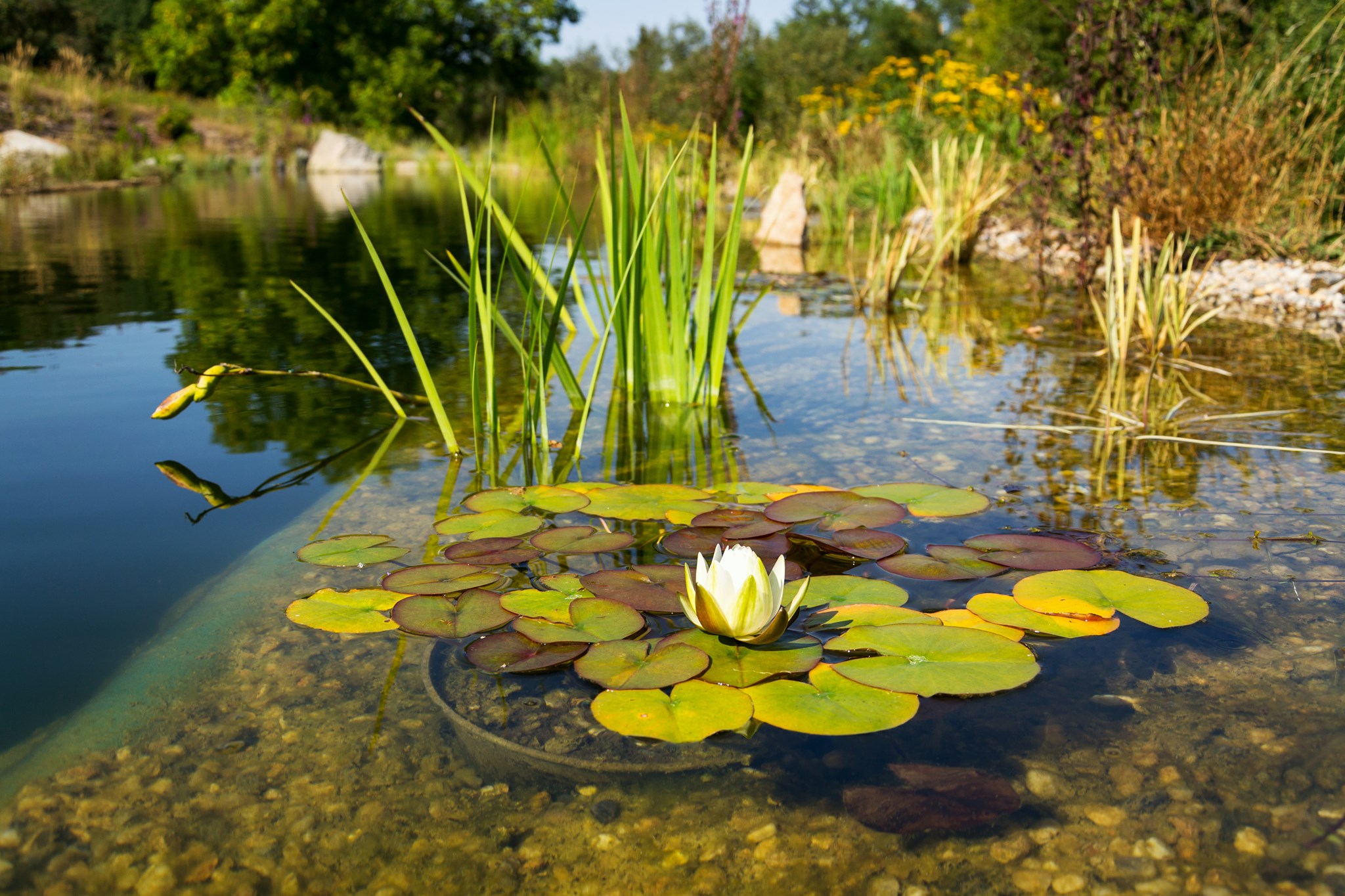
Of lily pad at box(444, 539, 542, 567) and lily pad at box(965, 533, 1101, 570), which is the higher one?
lily pad at box(965, 533, 1101, 570)

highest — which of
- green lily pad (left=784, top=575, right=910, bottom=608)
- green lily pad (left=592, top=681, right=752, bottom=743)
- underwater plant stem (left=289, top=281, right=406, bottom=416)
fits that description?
underwater plant stem (left=289, top=281, right=406, bottom=416)

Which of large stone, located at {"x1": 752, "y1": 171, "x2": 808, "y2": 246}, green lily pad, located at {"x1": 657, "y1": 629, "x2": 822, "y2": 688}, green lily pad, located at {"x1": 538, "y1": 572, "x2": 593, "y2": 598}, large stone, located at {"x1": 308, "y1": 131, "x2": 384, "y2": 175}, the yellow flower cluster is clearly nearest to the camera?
green lily pad, located at {"x1": 657, "y1": 629, "x2": 822, "y2": 688}

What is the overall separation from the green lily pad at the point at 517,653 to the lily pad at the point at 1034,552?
71cm

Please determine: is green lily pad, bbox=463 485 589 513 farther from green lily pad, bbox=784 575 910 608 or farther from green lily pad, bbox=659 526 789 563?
green lily pad, bbox=784 575 910 608

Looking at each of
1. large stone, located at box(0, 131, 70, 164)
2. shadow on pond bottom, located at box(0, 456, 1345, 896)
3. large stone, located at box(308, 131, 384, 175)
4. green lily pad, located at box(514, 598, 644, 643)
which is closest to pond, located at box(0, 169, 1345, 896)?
shadow on pond bottom, located at box(0, 456, 1345, 896)

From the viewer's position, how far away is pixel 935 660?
1.22 m

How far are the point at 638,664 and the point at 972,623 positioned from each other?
49 centimetres

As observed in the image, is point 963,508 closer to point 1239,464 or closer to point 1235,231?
point 1239,464

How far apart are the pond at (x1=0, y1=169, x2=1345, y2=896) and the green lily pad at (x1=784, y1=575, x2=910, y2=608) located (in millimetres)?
79

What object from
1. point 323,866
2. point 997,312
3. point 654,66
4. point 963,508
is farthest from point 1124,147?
point 654,66

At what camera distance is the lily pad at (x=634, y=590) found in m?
1.37

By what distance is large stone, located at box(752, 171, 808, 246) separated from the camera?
6.86 metres

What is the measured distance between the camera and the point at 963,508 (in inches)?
69.0

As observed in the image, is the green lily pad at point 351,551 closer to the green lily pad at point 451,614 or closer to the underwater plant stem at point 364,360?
the green lily pad at point 451,614
